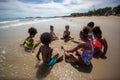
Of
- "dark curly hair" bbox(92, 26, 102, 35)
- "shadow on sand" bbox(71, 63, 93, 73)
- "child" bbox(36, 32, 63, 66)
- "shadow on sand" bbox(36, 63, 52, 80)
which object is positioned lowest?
"shadow on sand" bbox(71, 63, 93, 73)

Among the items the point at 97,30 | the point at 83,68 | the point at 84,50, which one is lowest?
the point at 83,68

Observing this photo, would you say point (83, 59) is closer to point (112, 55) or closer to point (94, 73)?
point (94, 73)

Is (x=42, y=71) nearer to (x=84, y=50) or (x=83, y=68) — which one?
(x=83, y=68)

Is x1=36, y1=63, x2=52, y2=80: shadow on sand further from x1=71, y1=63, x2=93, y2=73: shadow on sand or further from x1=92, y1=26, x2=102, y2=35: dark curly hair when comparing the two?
x1=92, y1=26, x2=102, y2=35: dark curly hair

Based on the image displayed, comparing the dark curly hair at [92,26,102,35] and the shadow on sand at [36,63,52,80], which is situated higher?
the dark curly hair at [92,26,102,35]

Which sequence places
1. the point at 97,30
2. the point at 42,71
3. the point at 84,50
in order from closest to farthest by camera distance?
the point at 42,71 → the point at 84,50 → the point at 97,30

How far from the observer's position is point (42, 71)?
12.1 feet

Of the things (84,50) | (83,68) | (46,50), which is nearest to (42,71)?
(46,50)

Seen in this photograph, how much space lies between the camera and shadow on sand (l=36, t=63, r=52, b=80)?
3.41 meters

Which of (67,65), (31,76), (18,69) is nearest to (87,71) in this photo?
(67,65)

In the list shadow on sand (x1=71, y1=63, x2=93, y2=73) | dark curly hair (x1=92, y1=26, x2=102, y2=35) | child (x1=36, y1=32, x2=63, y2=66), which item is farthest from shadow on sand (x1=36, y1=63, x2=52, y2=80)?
dark curly hair (x1=92, y1=26, x2=102, y2=35)

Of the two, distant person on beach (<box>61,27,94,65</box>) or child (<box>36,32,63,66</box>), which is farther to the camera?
child (<box>36,32,63,66</box>)

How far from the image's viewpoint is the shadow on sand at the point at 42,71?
3.41 meters

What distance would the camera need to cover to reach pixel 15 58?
461 cm
